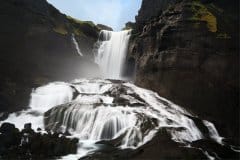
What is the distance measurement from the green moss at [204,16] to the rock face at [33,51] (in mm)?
16442

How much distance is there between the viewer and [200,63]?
28.8 meters

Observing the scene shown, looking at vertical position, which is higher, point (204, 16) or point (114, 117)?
point (204, 16)

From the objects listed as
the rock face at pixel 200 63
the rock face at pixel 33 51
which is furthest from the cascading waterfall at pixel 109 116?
the rock face at pixel 33 51

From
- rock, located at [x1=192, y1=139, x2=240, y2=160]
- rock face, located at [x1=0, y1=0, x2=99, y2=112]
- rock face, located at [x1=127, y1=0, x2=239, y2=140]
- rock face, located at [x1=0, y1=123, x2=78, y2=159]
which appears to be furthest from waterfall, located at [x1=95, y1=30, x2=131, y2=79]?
rock face, located at [x1=0, y1=123, x2=78, y2=159]

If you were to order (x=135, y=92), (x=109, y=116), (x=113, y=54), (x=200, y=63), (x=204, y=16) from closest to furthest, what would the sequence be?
(x=109, y=116)
(x=135, y=92)
(x=200, y=63)
(x=204, y=16)
(x=113, y=54)

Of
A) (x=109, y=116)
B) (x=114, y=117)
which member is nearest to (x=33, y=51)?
(x=109, y=116)

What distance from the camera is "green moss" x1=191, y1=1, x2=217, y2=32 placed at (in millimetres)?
29828

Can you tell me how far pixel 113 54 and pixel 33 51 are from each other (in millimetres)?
11669

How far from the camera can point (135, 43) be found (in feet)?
129

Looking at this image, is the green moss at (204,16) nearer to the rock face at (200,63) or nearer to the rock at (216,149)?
the rock face at (200,63)

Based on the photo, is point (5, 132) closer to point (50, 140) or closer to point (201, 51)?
point (50, 140)

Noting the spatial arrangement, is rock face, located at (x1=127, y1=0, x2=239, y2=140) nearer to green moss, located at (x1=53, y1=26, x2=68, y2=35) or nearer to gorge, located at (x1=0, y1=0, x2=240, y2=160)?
gorge, located at (x1=0, y1=0, x2=240, y2=160)

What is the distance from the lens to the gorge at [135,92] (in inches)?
779

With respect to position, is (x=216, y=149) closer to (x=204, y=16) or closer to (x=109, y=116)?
(x=109, y=116)
